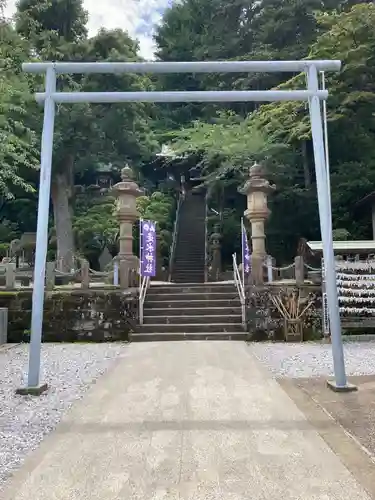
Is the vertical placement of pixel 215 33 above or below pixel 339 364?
above

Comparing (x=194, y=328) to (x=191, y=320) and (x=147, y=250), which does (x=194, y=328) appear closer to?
(x=191, y=320)

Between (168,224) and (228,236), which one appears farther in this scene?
(168,224)

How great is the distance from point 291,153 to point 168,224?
6580mm

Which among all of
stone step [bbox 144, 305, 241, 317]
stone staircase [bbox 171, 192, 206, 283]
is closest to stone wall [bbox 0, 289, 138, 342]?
stone step [bbox 144, 305, 241, 317]

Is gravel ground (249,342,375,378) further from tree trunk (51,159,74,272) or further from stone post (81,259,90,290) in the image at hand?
tree trunk (51,159,74,272)

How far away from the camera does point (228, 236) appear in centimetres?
1911

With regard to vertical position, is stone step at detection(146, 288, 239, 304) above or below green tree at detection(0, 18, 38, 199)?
below

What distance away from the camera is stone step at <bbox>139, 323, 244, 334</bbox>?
1041cm

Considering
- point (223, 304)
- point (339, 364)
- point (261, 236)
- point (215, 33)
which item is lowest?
point (339, 364)

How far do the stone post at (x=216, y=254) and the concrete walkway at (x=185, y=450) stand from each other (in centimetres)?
1155

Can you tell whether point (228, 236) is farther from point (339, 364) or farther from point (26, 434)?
point (26, 434)

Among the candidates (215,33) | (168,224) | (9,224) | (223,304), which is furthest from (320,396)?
(215,33)

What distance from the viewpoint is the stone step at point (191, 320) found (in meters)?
10.7

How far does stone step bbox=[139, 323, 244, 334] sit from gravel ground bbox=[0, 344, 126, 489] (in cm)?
100
